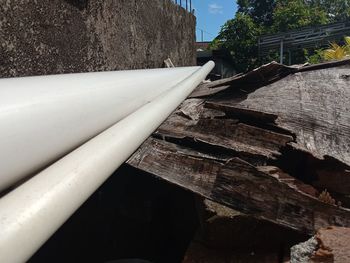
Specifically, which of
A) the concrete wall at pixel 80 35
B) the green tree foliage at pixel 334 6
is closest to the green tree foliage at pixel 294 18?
the green tree foliage at pixel 334 6

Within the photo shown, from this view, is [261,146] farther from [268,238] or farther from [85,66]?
[85,66]

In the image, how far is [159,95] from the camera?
222 cm

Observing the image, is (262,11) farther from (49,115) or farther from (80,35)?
(49,115)

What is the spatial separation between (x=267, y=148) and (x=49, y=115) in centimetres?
97

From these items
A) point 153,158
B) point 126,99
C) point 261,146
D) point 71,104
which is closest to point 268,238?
point 261,146

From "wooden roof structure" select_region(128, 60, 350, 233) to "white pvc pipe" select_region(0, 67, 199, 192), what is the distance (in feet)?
0.84

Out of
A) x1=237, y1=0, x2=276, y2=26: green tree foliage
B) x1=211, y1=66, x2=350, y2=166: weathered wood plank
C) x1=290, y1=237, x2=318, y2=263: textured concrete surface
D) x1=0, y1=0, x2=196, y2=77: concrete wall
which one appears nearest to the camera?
x1=290, y1=237, x2=318, y2=263: textured concrete surface

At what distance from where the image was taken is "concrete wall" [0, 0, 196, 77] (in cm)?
222

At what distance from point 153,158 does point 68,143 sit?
0.49 metres

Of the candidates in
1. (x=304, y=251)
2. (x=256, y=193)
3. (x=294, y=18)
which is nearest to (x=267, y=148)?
(x=256, y=193)

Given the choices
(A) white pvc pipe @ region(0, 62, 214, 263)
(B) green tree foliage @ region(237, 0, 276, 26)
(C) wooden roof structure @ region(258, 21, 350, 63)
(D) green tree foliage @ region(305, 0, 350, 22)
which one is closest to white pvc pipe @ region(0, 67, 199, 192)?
(A) white pvc pipe @ region(0, 62, 214, 263)

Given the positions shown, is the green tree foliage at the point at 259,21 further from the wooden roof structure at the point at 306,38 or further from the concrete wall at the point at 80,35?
the concrete wall at the point at 80,35

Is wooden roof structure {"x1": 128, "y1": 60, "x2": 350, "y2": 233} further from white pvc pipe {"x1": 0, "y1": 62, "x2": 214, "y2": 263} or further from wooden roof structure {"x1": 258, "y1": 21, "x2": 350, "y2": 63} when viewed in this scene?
wooden roof structure {"x1": 258, "y1": 21, "x2": 350, "y2": 63}

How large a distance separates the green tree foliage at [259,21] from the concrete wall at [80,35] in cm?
1613
